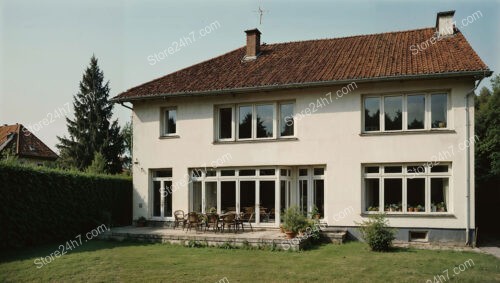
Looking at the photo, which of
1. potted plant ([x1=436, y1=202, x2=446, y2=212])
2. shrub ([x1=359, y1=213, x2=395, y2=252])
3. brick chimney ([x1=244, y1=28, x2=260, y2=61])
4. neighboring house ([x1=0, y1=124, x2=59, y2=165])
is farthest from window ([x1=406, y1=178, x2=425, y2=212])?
neighboring house ([x1=0, y1=124, x2=59, y2=165])

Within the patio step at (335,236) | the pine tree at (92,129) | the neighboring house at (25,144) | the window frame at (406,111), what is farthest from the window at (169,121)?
the neighboring house at (25,144)

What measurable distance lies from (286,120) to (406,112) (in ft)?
14.9

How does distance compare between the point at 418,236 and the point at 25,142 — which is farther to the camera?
the point at 25,142

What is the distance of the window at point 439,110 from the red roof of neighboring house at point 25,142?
120 ft

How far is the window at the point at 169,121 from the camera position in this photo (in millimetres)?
19578

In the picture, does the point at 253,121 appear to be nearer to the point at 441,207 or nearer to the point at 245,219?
the point at 245,219

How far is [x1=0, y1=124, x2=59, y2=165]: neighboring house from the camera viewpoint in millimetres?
40906

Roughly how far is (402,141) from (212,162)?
24.7 feet

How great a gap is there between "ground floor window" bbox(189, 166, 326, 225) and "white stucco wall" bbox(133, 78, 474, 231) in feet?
1.57

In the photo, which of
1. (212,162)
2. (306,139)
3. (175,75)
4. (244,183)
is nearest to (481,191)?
(306,139)

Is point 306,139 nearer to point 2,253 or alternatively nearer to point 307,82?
point 307,82

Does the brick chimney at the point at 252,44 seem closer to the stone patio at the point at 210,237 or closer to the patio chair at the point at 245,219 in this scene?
the patio chair at the point at 245,219

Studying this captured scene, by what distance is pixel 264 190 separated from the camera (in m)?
17.8

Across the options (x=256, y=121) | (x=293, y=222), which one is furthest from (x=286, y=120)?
(x=293, y=222)
